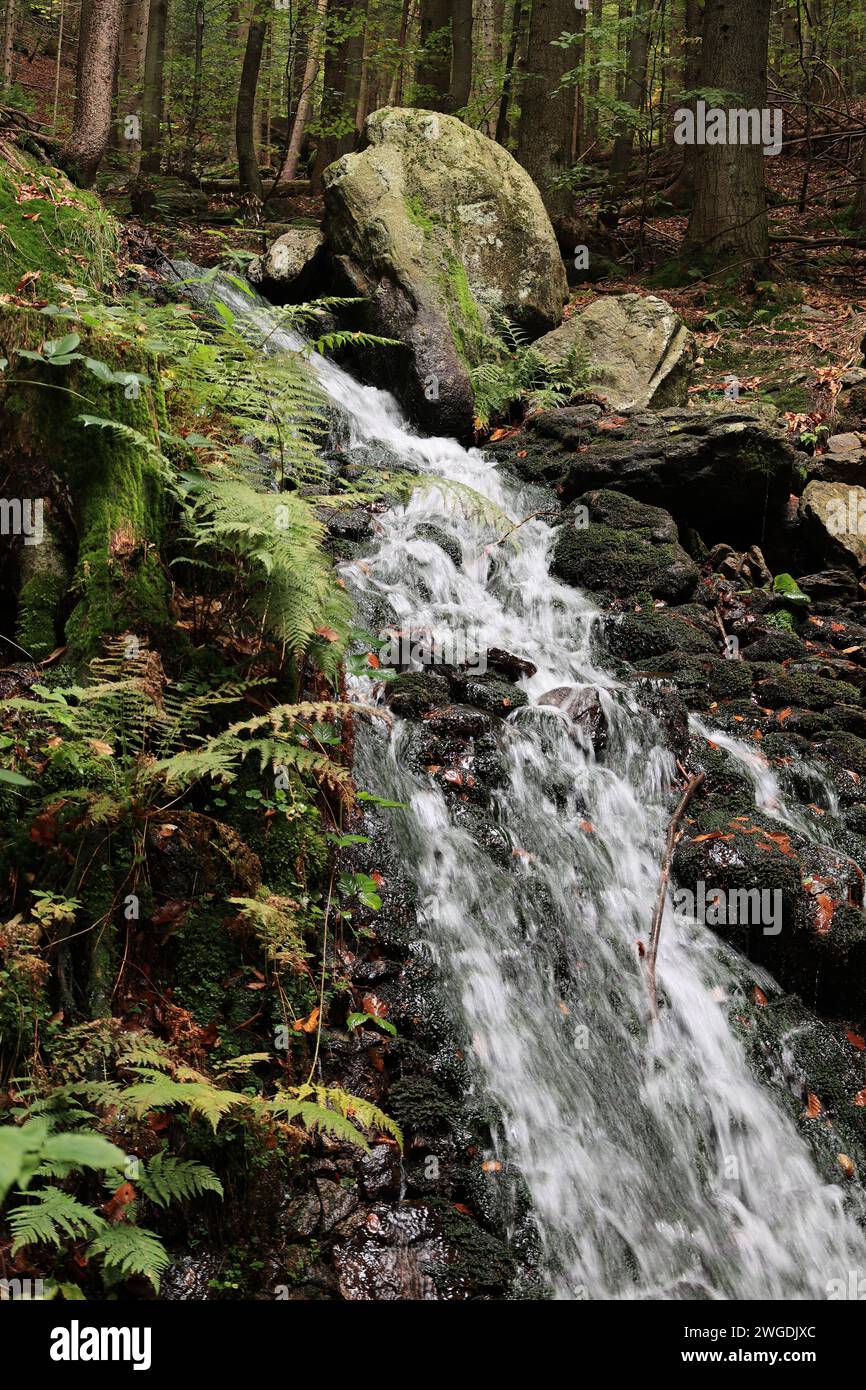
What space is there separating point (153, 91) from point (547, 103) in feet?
26.8

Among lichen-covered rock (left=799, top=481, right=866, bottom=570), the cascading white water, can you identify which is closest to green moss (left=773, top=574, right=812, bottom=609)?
lichen-covered rock (left=799, top=481, right=866, bottom=570)

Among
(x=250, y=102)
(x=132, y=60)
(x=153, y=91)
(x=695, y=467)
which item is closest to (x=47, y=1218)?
(x=695, y=467)

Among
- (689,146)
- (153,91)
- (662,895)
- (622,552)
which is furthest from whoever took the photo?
(153,91)

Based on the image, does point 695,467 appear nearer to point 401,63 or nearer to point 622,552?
point 622,552

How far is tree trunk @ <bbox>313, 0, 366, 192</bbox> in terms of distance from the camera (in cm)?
1658

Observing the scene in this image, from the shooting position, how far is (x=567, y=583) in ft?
29.1

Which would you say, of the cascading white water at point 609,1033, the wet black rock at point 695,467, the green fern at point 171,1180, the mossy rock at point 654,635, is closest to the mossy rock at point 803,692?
the mossy rock at point 654,635

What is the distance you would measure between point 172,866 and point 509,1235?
2.01 m

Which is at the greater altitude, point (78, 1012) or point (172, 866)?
point (172, 866)

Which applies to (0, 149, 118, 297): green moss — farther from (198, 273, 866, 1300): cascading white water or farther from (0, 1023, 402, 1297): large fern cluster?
(0, 1023, 402, 1297): large fern cluster

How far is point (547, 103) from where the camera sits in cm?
1568

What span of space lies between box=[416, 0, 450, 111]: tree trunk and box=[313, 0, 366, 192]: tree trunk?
3.86 feet
